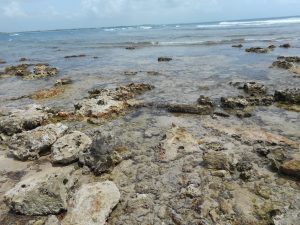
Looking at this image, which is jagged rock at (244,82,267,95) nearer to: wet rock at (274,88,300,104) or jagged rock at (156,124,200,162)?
wet rock at (274,88,300,104)

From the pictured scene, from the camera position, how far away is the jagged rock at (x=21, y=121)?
8.82m

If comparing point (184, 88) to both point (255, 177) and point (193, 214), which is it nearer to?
point (255, 177)

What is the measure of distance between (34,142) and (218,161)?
410cm

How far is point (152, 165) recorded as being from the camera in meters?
6.82

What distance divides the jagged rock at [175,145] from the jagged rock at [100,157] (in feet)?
3.20

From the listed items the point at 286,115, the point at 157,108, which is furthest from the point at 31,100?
the point at 286,115

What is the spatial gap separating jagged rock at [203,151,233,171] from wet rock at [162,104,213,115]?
2979mm

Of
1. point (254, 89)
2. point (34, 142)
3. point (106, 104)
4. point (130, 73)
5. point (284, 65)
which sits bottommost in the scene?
point (130, 73)

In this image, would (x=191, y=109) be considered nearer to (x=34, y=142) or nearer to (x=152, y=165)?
(x=152, y=165)

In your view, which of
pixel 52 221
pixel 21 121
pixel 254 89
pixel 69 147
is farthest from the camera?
pixel 254 89

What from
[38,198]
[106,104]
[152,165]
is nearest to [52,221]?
[38,198]

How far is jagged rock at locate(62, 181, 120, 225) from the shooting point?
499cm

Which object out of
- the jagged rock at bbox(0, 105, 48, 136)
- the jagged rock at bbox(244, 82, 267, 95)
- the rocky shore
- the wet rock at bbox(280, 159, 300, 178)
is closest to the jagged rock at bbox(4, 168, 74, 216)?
the rocky shore

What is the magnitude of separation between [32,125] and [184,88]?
6261mm
